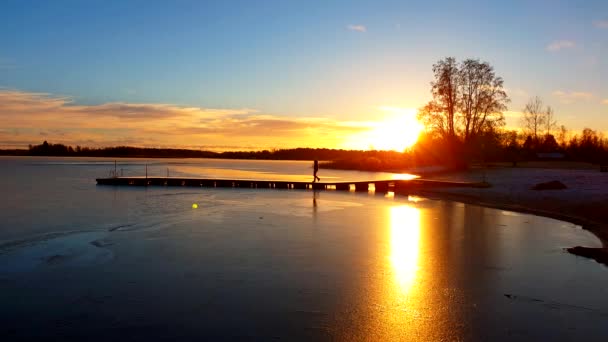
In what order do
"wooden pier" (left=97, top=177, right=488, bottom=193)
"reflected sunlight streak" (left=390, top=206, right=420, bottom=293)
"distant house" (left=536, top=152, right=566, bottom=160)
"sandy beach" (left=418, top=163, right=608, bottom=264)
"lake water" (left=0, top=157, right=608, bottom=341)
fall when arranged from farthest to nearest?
1. "distant house" (left=536, top=152, right=566, bottom=160)
2. "wooden pier" (left=97, top=177, right=488, bottom=193)
3. "sandy beach" (left=418, top=163, right=608, bottom=264)
4. "reflected sunlight streak" (left=390, top=206, right=420, bottom=293)
5. "lake water" (left=0, top=157, right=608, bottom=341)

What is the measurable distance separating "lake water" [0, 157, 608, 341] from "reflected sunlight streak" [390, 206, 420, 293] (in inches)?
2.4

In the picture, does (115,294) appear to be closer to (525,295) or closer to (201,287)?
(201,287)

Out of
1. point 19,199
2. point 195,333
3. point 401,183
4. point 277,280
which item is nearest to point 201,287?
point 277,280

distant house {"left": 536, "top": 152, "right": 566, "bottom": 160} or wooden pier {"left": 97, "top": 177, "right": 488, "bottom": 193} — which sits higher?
distant house {"left": 536, "top": 152, "right": 566, "bottom": 160}

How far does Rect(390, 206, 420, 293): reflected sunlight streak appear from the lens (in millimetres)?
9766

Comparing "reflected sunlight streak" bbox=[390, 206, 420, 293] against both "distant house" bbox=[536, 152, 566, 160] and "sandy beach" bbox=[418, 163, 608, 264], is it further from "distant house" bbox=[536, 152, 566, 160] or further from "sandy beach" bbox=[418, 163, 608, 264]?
"distant house" bbox=[536, 152, 566, 160]

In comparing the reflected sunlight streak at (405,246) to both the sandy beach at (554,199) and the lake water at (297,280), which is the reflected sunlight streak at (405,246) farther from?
the sandy beach at (554,199)

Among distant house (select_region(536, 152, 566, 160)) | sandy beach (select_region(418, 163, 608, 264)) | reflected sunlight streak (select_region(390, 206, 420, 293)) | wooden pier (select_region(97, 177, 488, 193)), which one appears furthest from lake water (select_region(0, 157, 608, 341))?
distant house (select_region(536, 152, 566, 160))

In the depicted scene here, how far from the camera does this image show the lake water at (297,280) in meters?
6.80

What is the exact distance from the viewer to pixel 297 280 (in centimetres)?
938

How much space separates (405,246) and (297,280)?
483 centimetres

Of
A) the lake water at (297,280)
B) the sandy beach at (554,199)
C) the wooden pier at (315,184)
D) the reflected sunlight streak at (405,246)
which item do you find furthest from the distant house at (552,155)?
the lake water at (297,280)

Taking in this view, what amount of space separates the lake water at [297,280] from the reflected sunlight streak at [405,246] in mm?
60

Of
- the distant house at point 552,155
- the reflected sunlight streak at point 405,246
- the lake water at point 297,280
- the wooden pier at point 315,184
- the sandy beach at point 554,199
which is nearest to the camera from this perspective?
the lake water at point 297,280
